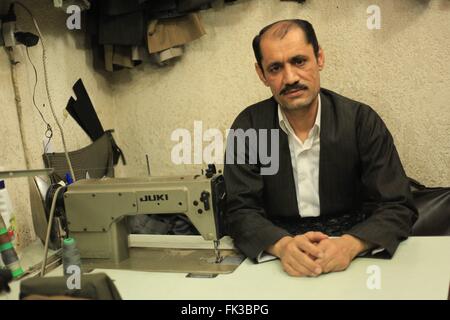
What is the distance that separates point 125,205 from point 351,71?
1.30 metres

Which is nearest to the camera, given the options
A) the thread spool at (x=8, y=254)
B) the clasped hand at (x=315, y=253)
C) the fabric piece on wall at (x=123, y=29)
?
the clasped hand at (x=315, y=253)

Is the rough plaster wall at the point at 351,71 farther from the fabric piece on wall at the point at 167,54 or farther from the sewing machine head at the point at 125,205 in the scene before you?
the sewing machine head at the point at 125,205

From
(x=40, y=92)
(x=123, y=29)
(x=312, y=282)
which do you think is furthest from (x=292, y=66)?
(x=40, y=92)

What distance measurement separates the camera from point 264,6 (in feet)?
7.61

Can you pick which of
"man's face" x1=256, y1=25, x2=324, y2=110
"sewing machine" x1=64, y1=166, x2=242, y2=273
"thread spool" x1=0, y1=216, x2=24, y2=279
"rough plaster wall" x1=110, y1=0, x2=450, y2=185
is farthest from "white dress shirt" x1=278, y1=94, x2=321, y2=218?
"thread spool" x1=0, y1=216, x2=24, y2=279

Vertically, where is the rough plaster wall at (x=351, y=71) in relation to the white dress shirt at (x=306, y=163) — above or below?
above

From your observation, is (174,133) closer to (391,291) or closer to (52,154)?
(52,154)

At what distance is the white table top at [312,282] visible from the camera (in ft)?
3.92

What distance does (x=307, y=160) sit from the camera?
5.94 feet

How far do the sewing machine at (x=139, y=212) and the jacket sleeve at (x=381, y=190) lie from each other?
0.44 meters

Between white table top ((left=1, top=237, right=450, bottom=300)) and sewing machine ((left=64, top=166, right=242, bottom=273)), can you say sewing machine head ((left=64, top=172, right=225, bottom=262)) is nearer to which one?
sewing machine ((left=64, top=166, right=242, bottom=273))

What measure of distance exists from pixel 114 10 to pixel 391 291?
1.75 meters

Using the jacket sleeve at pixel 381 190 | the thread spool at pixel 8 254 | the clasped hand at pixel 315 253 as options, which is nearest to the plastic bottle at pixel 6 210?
the thread spool at pixel 8 254

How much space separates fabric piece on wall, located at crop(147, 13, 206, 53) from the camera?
7.68ft
